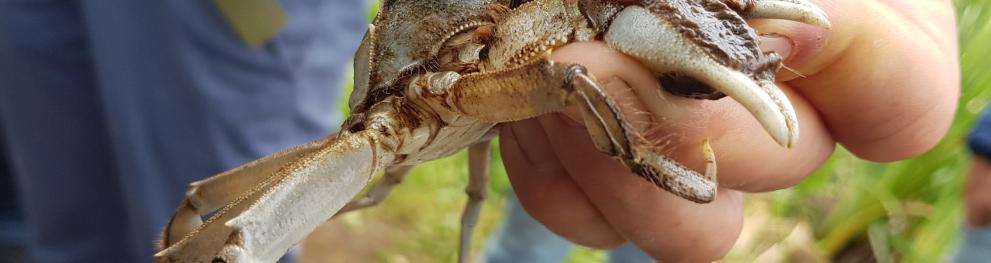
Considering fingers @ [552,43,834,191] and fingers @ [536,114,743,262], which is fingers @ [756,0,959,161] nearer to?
fingers @ [552,43,834,191]

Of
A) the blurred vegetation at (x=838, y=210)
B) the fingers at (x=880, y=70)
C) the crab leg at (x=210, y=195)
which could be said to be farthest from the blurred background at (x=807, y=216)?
the crab leg at (x=210, y=195)

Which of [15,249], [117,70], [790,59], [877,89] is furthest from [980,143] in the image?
[15,249]

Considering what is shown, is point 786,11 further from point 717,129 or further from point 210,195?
point 210,195

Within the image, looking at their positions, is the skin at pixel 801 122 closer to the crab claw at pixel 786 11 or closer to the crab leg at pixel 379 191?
the crab claw at pixel 786 11

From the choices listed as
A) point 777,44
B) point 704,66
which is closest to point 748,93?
point 704,66

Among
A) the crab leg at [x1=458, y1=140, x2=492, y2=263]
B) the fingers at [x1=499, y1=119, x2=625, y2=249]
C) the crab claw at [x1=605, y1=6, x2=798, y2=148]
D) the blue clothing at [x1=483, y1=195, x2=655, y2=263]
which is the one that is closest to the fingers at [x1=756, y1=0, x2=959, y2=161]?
the crab claw at [x1=605, y1=6, x2=798, y2=148]

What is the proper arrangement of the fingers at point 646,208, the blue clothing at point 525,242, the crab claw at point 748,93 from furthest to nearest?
the blue clothing at point 525,242
the fingers at point 646,208
the crab claw at point 748,93
